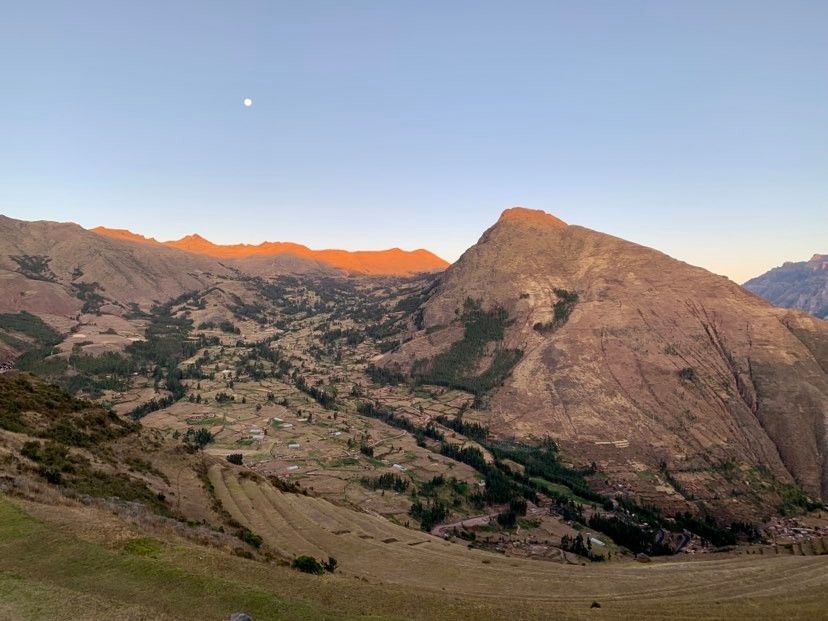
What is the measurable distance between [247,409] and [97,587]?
181m

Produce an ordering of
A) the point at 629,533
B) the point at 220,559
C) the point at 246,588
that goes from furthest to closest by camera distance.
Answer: the point at 629,533 < the point at 220,559 < the point at 246,588

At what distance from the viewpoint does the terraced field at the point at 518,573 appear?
37094mm

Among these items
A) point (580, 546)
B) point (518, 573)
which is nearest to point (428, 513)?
point (580, 546)

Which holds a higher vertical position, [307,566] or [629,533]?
[307,566]

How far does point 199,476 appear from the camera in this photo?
70.2 meters

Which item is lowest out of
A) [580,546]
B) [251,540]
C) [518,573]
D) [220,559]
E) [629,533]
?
[629,533]

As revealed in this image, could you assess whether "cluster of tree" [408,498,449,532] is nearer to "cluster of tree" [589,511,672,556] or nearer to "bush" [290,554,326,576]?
"cluster of tree" [589,511,672,556]

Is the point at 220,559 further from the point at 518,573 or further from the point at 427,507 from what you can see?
the point at 427,507

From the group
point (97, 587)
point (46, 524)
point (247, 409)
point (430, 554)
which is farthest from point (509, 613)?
point (247, 409)

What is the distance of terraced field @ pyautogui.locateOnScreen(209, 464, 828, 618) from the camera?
37.1 meters

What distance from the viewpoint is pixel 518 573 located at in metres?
56.3

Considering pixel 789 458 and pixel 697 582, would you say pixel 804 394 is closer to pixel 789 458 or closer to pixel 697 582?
pixel 789 458

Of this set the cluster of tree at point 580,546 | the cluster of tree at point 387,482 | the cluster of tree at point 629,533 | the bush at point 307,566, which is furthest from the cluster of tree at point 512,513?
the bush at point 307,566

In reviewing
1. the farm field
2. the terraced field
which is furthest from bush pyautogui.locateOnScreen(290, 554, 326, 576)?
the terraced field
